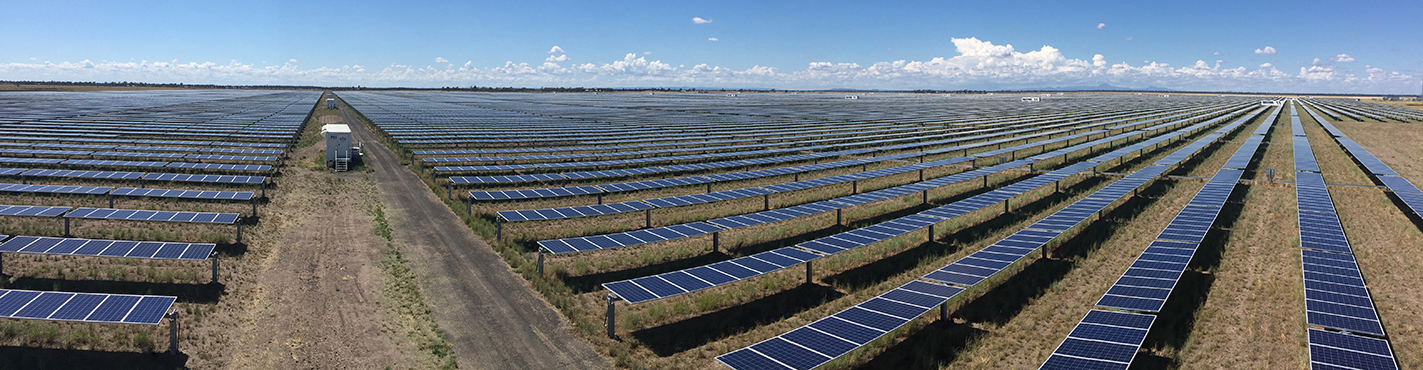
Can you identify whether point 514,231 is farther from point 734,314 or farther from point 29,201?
point 29,201

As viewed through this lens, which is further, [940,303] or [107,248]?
[107,248]

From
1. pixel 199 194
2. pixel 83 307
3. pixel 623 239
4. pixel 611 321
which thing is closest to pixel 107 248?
pixel 83 307

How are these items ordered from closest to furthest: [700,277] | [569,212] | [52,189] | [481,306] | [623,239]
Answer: [700,277] < [481,306] < [623,239] < [569,212] < [52,189]

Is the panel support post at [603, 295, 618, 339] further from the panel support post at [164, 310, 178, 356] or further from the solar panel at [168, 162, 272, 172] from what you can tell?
the solar panel at [168, 162, 272, 172]

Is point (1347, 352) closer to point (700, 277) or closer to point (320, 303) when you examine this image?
point (700, 277)

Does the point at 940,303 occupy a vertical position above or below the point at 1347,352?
above

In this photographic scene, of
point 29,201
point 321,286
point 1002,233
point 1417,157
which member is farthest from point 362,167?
point 1417,157

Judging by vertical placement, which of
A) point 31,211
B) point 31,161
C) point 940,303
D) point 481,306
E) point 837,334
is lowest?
point 481,306

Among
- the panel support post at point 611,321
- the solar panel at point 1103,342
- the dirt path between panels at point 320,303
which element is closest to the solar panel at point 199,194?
the dirt path between panels at point 320,303
